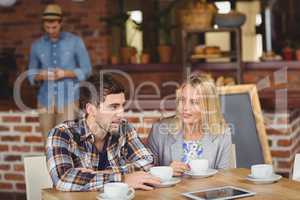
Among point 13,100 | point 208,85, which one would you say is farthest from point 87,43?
point 208,85

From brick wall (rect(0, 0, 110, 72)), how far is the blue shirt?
5.17 ft

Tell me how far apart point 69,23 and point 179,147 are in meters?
3.66

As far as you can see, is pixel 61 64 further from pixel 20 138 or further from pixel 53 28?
pixel 20 138

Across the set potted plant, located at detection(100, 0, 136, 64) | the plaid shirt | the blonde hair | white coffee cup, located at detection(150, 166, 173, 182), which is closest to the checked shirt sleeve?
the plaid shirt

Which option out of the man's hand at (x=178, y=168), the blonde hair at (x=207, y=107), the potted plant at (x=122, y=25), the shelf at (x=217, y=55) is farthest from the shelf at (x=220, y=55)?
the man's hand at (x=178, y=168)

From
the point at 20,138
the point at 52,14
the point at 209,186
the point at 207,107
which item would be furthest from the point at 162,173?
the point at 20,138

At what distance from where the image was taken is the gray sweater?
9.45ft

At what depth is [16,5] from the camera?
635cm

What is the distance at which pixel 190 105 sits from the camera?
113 inches

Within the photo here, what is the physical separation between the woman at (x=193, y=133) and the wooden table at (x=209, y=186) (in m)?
0.44

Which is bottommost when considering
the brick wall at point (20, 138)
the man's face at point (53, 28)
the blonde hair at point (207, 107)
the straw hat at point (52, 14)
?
the brick wall at point (20, 138)

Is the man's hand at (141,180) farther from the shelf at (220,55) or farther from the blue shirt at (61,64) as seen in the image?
the shelf at (220,55)

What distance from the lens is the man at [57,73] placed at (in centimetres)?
458

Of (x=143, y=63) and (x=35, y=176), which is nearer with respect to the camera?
(x=35, y=176)
